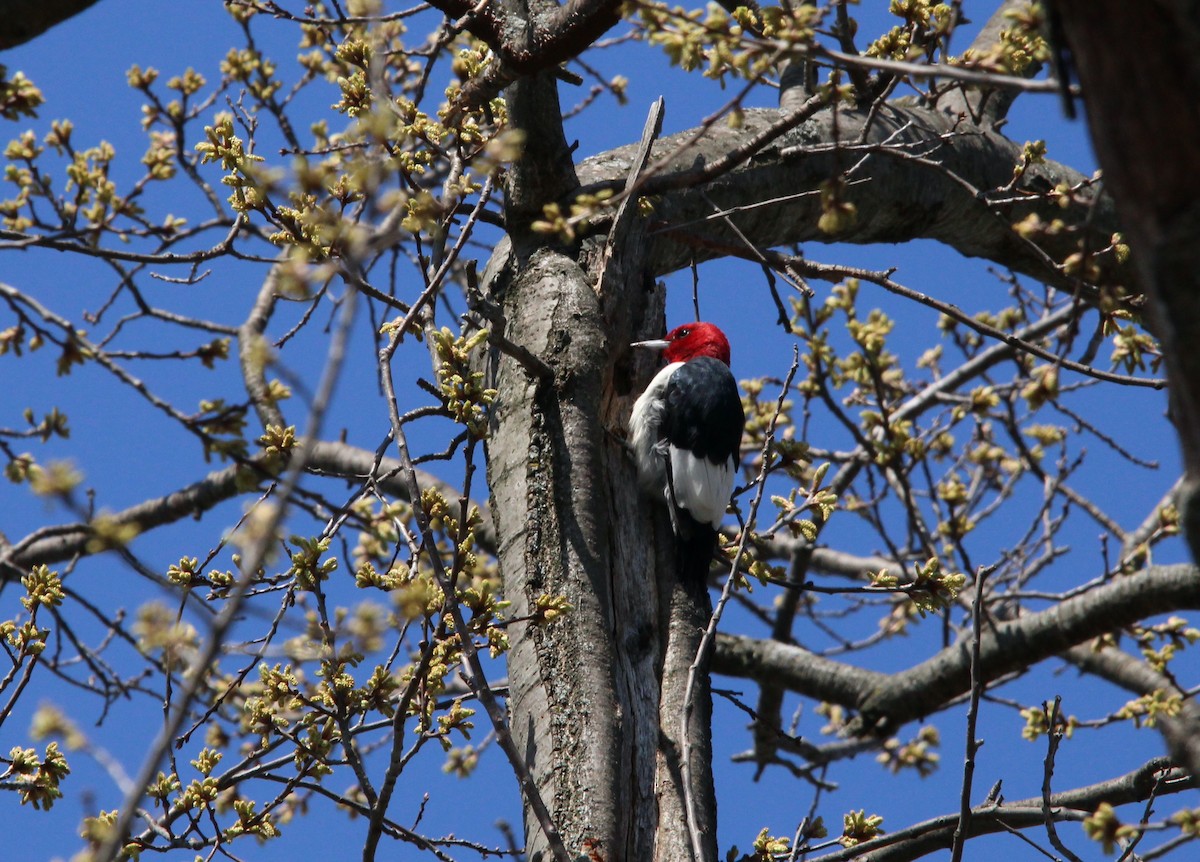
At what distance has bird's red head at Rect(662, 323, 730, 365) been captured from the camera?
533 cm

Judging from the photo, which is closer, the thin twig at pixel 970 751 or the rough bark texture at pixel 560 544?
the thin twig at pixel 970 751

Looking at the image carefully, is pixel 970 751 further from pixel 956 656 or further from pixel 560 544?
pixel 956 656

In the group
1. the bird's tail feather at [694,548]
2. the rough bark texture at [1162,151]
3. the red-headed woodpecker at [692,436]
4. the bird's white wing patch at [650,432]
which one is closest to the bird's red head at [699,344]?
the red-headed woodpecker at [692,436]

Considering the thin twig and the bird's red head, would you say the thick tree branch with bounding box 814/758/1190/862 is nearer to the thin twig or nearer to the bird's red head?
the thin twig

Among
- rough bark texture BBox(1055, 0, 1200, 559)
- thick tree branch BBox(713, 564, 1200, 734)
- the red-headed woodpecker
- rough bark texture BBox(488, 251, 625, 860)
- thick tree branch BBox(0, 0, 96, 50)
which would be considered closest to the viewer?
rough bark texture BBox(1055, 0, 1200, 559)

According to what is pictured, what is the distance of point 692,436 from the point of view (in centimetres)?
452

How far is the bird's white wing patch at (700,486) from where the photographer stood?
12.3 ft

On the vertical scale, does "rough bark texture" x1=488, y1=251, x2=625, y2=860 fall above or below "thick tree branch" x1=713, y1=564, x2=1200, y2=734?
below

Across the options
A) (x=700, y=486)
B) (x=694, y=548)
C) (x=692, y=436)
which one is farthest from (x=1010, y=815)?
(x=692, y=436)

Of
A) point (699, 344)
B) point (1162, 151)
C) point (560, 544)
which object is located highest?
point (699, 344)

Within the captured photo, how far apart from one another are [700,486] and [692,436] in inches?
20.9

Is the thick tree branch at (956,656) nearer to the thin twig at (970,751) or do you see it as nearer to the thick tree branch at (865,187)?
the thick tree branch at (865,187)

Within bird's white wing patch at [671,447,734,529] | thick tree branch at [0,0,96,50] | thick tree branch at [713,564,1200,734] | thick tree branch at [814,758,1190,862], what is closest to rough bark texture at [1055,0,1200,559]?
thick tree branch at [0,0,96,50]

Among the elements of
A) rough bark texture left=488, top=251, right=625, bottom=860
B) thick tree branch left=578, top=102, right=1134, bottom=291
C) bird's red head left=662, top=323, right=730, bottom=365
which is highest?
bird's red head left=662, top=323, right=730, bottom=365
